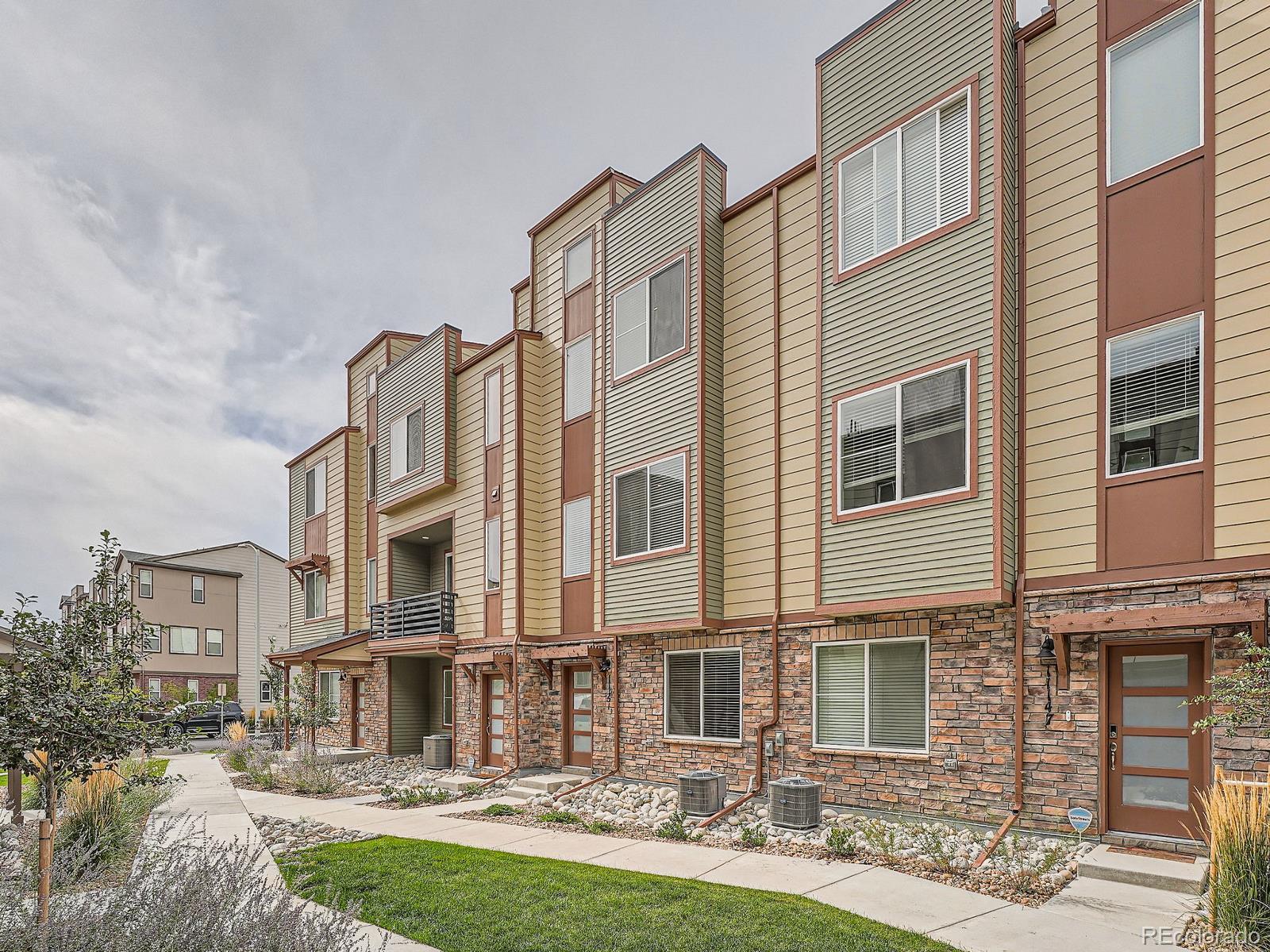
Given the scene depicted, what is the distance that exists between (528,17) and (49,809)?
1356 cm

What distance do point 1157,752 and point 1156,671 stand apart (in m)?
0.79

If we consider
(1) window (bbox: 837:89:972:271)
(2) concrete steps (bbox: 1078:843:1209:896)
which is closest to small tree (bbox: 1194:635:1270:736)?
(2) concrete steps (bbox: 1078:843:1209:896)

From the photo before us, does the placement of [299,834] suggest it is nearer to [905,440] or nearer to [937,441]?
[905,440]

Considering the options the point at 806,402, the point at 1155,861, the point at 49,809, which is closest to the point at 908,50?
the point at 806,402

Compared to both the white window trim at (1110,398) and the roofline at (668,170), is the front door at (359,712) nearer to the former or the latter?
the roofline at (668,170)

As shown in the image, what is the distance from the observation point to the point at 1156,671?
818 centimetres

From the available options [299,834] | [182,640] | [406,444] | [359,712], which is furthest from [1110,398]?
[182,640]

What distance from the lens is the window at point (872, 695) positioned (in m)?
9.90

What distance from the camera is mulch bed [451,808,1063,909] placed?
23.1 ft

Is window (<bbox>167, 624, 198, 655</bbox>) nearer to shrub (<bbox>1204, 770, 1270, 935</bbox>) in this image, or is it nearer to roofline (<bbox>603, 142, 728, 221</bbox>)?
roofline (<bbox>603, 142, 728, 221</bbox>)

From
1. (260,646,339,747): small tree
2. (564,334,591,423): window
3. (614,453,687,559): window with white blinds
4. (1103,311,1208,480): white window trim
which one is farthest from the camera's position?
(260,646,339,747): small tree

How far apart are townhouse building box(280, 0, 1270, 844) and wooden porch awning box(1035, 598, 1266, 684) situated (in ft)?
0.10

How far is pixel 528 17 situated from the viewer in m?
14.3

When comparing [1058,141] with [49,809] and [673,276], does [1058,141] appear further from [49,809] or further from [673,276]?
[49,809]
